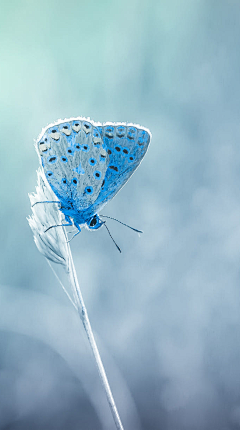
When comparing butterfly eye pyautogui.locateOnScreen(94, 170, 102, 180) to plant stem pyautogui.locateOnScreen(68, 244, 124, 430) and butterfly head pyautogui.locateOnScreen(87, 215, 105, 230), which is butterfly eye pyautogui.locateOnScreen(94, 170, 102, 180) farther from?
plant stem pyautogui.locateOnScreen(68, 244, 124, 430)

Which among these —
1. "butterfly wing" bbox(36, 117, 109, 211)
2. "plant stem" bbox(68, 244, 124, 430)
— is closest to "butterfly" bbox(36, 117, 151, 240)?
"butterfly wing" bbox(36, 117, 109, 211)

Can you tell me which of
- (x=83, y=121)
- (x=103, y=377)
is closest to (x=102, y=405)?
(x=103, y=377)

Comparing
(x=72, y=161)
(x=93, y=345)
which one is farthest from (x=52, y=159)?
(x=93, y=345)

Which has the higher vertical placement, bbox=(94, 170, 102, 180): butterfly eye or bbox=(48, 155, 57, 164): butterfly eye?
bbox=(48, 155, 57, 164): butterfly eye

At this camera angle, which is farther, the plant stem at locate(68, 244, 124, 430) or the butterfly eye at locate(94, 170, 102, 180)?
the butterfly eye at locate(94, 170, 102, 180)

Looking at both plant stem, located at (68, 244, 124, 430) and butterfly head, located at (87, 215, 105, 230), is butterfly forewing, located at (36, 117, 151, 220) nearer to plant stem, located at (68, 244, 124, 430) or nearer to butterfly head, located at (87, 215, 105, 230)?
butterfly head, located at (87, 215, 105, 230)

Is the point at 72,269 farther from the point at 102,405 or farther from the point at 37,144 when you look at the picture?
the point at 102,405

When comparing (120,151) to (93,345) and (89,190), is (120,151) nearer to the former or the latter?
(89,190)

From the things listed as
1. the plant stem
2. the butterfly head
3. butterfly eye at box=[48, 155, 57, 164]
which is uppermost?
butterfly eye at box=[48, 155, 57, 164]
